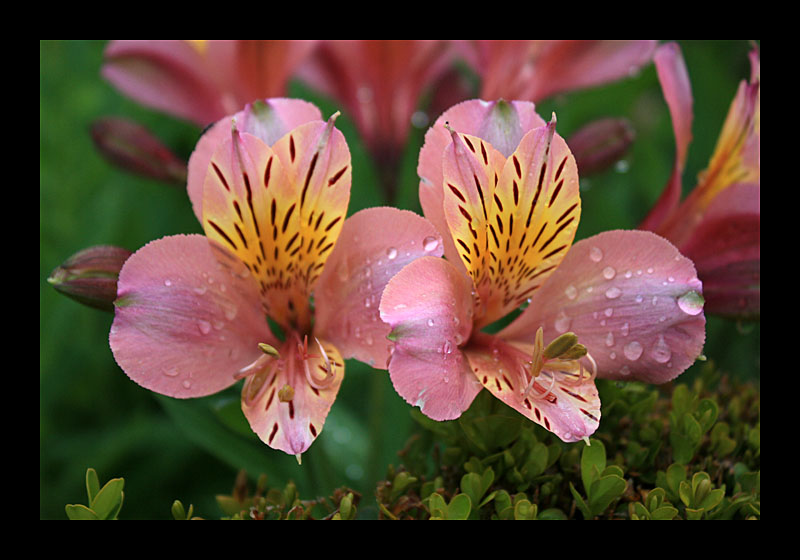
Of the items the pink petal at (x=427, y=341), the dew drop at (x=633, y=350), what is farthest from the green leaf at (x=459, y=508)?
the dew drop at (x=633, y=350)

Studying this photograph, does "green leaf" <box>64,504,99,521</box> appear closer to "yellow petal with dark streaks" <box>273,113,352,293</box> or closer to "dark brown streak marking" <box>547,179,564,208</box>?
"yellow petal with dark streaks" <box>273,113,352,293</box>

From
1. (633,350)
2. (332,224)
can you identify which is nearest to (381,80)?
(332,224)

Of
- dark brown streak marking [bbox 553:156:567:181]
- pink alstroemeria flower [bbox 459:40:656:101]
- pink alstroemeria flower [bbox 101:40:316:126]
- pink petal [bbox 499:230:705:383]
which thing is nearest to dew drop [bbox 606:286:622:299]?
pink petal [bbox 499:230:705:383]

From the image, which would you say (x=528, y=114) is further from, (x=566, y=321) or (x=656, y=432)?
(x=656, y=432)

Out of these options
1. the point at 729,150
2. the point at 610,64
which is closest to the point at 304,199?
the point at 729,150

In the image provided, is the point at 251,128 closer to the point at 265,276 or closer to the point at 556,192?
the point at 265,276

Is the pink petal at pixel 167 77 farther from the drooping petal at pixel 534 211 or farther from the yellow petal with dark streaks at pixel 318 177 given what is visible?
the drooping petal at pixel 534 211

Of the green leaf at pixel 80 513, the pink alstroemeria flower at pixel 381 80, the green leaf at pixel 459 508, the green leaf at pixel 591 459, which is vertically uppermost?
the pink alstroemeria flower at pixel 381 80
